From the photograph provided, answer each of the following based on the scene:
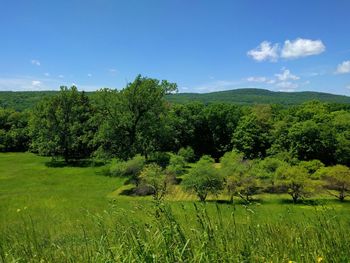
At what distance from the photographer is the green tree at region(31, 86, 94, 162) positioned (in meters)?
63.6

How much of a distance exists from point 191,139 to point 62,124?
79.6ft

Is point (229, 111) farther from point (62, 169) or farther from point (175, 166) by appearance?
point (62, 169)

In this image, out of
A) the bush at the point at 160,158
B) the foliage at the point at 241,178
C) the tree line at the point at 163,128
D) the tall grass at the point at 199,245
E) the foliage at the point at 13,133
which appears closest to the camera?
the tall grass at the point at 199,245

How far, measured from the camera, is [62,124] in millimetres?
64062

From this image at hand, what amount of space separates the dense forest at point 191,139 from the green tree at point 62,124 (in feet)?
0.57

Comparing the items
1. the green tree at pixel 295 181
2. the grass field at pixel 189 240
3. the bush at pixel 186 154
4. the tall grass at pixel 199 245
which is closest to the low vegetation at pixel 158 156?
the green tree at pixel 295 181

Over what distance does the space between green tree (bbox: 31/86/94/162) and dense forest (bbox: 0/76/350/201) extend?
0.17 metres

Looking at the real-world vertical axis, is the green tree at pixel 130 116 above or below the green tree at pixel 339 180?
above

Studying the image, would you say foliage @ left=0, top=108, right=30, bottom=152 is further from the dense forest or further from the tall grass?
the tall grass

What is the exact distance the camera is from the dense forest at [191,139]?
130ft

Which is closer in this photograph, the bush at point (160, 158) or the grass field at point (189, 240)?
the grass field at point (189, 240)

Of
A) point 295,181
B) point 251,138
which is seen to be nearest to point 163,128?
point 251,138

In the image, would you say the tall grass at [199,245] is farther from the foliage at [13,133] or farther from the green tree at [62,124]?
the foliage at [13,133]

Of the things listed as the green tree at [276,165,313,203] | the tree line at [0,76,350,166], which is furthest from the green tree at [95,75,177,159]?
the green tree at [276,165,313,203]
